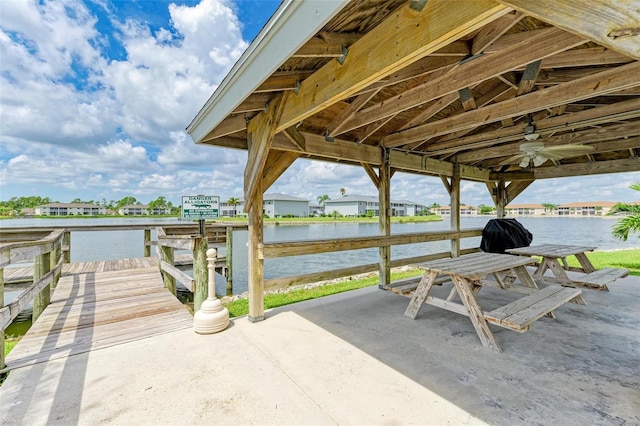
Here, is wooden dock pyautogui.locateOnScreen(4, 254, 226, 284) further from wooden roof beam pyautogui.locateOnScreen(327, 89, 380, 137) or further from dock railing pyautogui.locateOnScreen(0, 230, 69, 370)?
wooden roof beam pyautogui.locateOnScreen(327, 89, 380, 137)

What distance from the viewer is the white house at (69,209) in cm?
5131

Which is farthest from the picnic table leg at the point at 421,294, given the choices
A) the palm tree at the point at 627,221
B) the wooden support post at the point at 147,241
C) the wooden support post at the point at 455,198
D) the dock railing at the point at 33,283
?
the wooden support post at the point at 147,241

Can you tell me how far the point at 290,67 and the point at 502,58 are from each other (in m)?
1.57

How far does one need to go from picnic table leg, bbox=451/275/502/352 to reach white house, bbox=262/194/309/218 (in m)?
43.3

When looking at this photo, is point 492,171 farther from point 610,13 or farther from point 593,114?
point 610,13

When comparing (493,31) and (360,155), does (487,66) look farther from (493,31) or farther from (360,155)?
(360,155)

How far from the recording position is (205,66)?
757 cm

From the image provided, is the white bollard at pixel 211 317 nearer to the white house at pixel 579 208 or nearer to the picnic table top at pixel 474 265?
the picnic table top at pixel 474 265

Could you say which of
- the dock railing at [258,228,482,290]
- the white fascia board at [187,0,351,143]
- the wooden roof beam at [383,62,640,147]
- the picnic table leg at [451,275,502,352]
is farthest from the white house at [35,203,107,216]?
the picnic table leg at [451,275,502,352]

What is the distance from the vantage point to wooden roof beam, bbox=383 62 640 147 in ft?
7.07

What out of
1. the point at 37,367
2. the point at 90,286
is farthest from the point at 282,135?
the point at 90,286

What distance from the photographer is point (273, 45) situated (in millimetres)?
1553

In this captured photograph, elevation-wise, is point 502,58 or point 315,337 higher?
point 502,58

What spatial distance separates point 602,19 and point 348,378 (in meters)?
2.21
